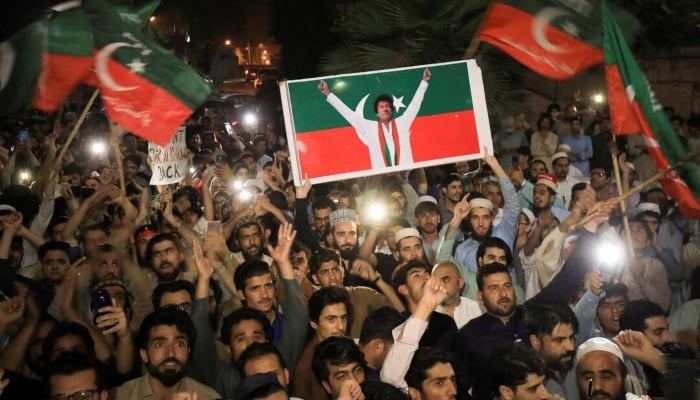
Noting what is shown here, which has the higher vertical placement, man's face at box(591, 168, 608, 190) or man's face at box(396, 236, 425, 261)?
man's face at box(591, 168, 608, 190)

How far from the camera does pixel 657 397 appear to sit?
5406 millimetres

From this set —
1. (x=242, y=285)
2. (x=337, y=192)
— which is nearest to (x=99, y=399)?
(x=242, y=285)

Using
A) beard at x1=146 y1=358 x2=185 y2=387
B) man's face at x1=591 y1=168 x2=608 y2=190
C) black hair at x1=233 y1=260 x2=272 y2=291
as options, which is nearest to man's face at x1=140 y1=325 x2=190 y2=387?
beard at x1=146 y1=358 x2=185 y2=387

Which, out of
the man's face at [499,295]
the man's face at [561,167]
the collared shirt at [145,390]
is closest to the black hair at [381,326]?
the man's face at [499,295]

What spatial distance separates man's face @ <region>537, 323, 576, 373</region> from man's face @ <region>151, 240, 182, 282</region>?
290cm

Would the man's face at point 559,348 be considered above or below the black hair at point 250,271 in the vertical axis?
below

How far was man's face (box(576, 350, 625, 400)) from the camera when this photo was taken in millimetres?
5117

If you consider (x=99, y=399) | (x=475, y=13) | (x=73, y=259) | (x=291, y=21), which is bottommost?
(x=99, y=399)

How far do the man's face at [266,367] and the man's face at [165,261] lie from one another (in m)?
2.17

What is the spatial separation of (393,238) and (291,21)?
68.5 feet

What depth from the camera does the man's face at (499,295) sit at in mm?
6078

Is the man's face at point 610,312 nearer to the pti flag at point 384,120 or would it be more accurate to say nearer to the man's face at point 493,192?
the pti flag at point 384,120

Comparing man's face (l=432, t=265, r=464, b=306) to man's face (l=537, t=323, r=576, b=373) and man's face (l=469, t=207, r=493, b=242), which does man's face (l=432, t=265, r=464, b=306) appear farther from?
man's face (l=469, t=207, r=493, b=242)

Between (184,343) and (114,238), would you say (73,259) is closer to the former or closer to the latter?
(114,238)
